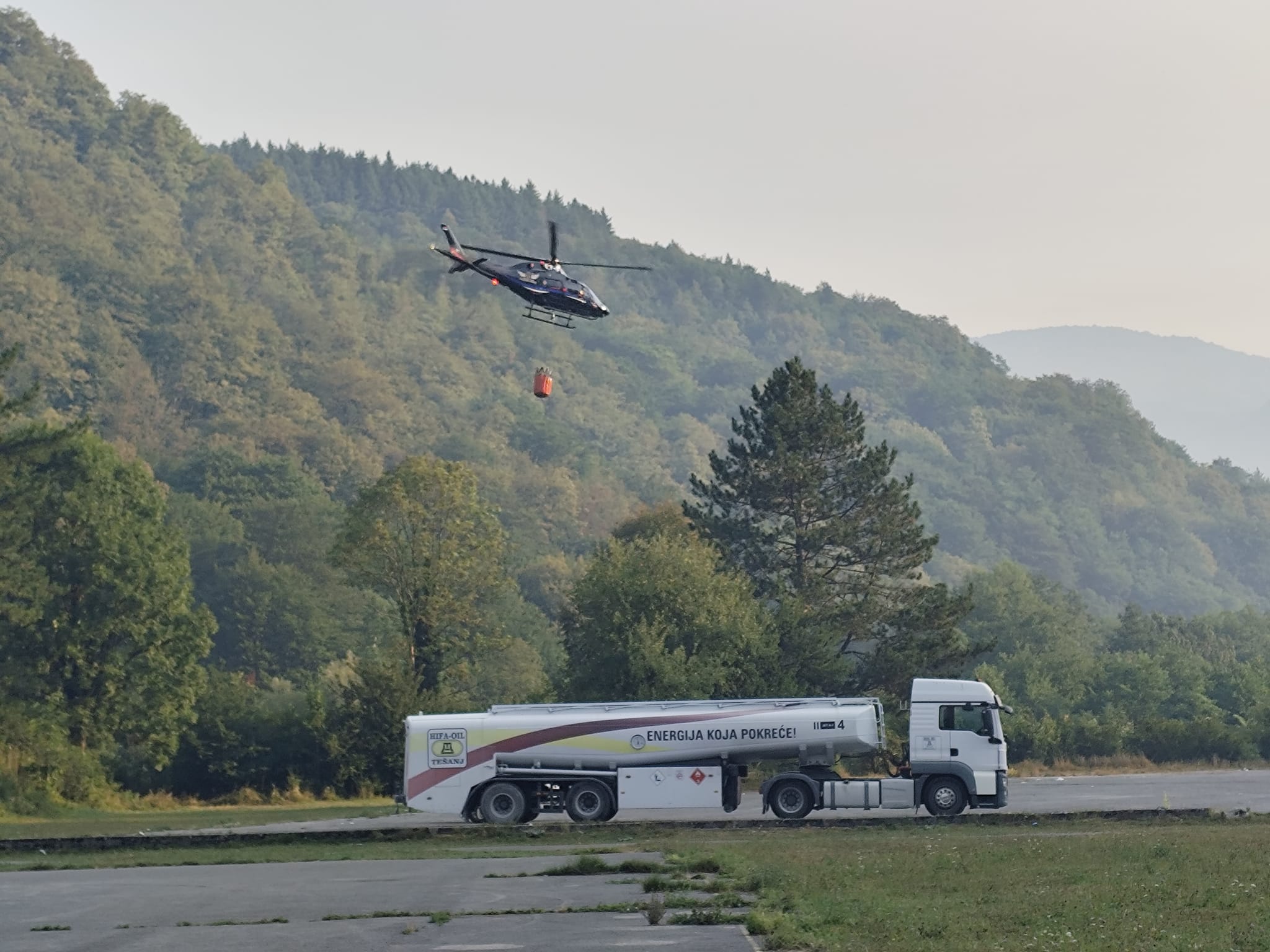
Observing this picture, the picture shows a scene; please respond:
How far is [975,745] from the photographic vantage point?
144ft

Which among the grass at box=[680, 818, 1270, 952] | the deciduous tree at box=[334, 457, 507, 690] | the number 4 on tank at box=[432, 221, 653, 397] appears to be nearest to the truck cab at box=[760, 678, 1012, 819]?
the grass at box=[680, 818, 1270, 952]

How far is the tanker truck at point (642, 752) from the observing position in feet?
144

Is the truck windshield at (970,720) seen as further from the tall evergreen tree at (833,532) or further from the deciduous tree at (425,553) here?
the deciduous tree at (425,553)

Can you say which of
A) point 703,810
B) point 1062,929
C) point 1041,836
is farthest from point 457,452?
point 1062,929

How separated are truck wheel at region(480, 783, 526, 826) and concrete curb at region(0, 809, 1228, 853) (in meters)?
2.01

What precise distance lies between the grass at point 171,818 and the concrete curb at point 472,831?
378cm

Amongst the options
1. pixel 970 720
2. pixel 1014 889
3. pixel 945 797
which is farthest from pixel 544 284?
pixel 1014 889

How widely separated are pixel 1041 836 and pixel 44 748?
42165 mm

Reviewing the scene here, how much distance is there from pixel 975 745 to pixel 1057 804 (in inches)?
189

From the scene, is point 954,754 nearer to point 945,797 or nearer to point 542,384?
point 945,797

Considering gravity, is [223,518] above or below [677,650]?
above

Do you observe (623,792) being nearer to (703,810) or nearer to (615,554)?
(703,810)

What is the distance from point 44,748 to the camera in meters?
65.1

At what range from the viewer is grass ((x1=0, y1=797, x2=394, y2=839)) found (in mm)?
47875
